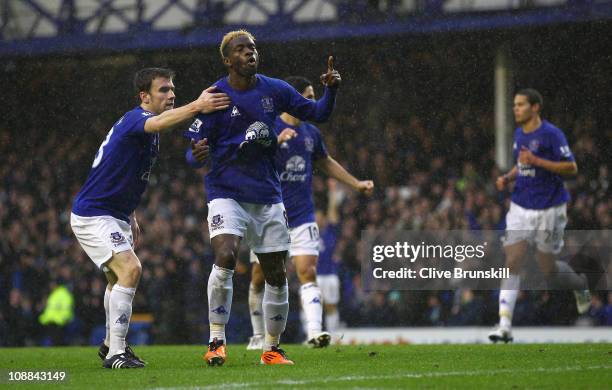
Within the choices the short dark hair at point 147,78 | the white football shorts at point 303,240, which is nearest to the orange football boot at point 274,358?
the short dark hair at point 147,78

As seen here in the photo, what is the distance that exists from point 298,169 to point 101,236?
306cm

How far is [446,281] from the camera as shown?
15531 millimetres

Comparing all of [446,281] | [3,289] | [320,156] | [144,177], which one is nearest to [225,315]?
[144,177]

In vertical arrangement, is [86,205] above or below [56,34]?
below

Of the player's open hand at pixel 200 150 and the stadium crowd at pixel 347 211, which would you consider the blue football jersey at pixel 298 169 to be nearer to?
the player's open hand at pixel 200 150

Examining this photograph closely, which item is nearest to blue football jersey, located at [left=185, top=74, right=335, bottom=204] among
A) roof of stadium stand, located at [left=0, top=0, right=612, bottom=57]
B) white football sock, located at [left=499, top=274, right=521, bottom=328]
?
white football sock, located at [left=499, top=274, right=521, bottom=328]

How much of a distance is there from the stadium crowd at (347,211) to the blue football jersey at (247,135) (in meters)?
7.62

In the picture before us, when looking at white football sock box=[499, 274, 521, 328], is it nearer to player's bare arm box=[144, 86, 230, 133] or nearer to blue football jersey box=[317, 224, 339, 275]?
player's bare arm box=[144, 86, 230, 133]

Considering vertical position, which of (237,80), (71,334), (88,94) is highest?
(88,94)

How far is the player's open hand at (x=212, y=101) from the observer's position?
7391 mm

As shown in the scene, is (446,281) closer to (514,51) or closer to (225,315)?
(514,51)

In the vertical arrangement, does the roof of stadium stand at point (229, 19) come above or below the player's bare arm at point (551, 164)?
above

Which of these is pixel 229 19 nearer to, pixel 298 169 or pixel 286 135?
pixel 298 169

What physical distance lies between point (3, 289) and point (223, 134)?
1114cm
